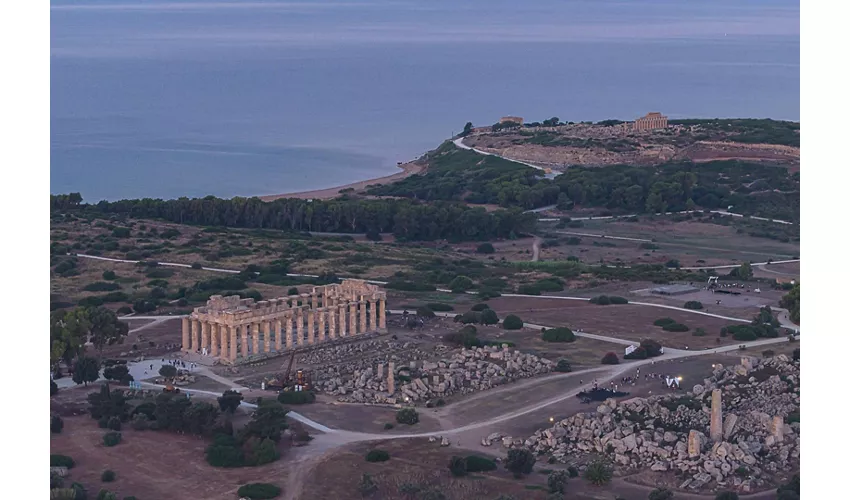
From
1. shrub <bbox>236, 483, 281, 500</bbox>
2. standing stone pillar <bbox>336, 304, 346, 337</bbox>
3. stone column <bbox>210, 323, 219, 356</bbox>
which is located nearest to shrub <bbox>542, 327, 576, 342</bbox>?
standing stone pillar <bbox>336, 304, 346, 337</bbox>

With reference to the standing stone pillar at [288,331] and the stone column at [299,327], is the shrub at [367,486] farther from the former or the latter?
the stone column at [299,327]

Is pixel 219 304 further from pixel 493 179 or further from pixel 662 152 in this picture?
pixel 662 152

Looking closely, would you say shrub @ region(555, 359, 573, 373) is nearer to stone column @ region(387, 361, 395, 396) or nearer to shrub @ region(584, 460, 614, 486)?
stone column @ region(387, 361, 395, 396)

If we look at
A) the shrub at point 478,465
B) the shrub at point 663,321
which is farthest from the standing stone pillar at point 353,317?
the shrub at point 478,465

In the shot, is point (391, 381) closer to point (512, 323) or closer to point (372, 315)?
point (372, 315)

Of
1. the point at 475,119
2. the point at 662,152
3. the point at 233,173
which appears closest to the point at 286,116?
the point at 475,119
